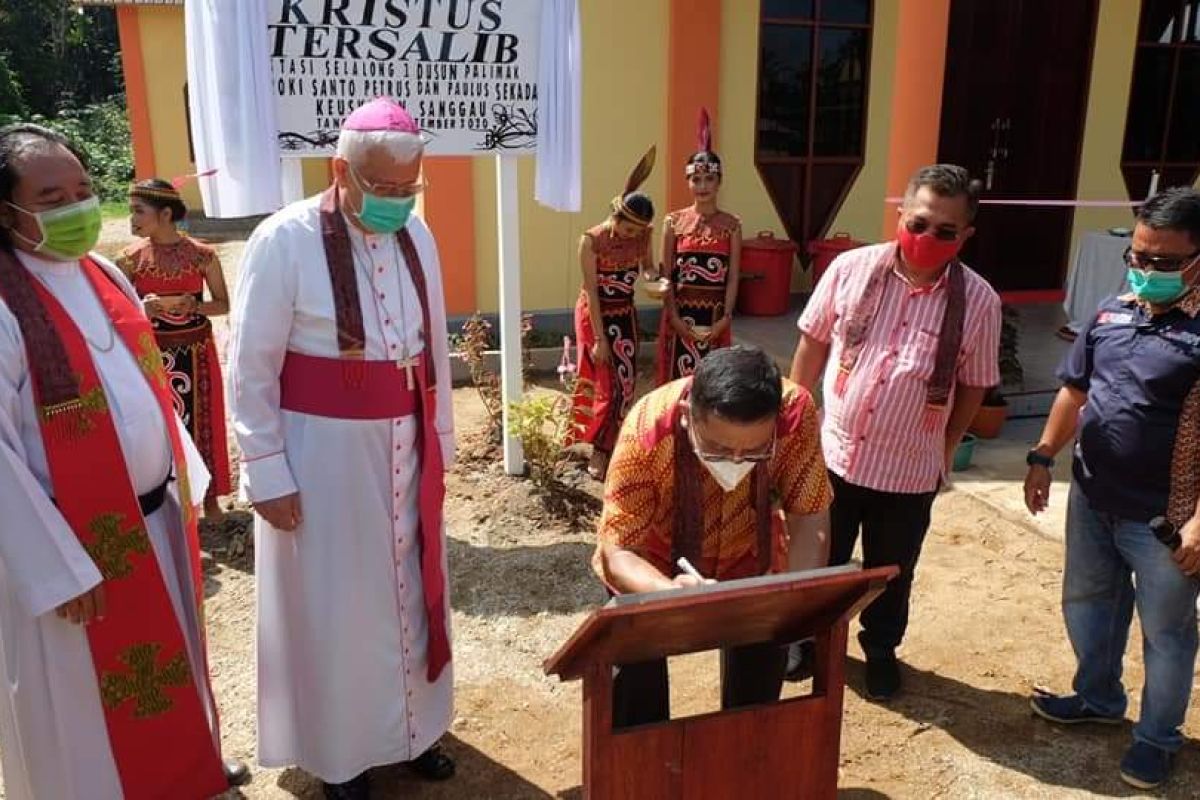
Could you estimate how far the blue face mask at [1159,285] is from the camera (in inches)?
107

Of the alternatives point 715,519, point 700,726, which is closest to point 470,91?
point 715,519

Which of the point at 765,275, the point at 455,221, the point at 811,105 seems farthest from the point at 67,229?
the point at 811,105

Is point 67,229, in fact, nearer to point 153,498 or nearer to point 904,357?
point 153,498

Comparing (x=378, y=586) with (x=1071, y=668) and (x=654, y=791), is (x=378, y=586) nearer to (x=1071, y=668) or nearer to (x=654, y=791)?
(x=654, y=791)

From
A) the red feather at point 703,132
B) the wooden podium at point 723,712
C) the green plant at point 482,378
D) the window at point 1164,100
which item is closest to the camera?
the wooden podium at point 723,712

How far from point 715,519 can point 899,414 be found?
1.04 m

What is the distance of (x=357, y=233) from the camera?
8.88 ft

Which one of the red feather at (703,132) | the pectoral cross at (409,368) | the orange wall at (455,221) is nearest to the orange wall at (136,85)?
the orange wall at (455,221)

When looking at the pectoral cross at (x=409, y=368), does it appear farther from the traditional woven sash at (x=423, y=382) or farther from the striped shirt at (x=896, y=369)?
the striped shirt at (x=896, y=369)

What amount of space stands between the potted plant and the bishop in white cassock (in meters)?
3.95

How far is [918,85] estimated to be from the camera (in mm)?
6730

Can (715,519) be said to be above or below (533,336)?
above

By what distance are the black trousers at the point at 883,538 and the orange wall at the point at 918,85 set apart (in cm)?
394

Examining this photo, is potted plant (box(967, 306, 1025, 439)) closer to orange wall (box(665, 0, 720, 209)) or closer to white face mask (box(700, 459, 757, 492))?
orange wall (box(665, 0, 720, 209))
